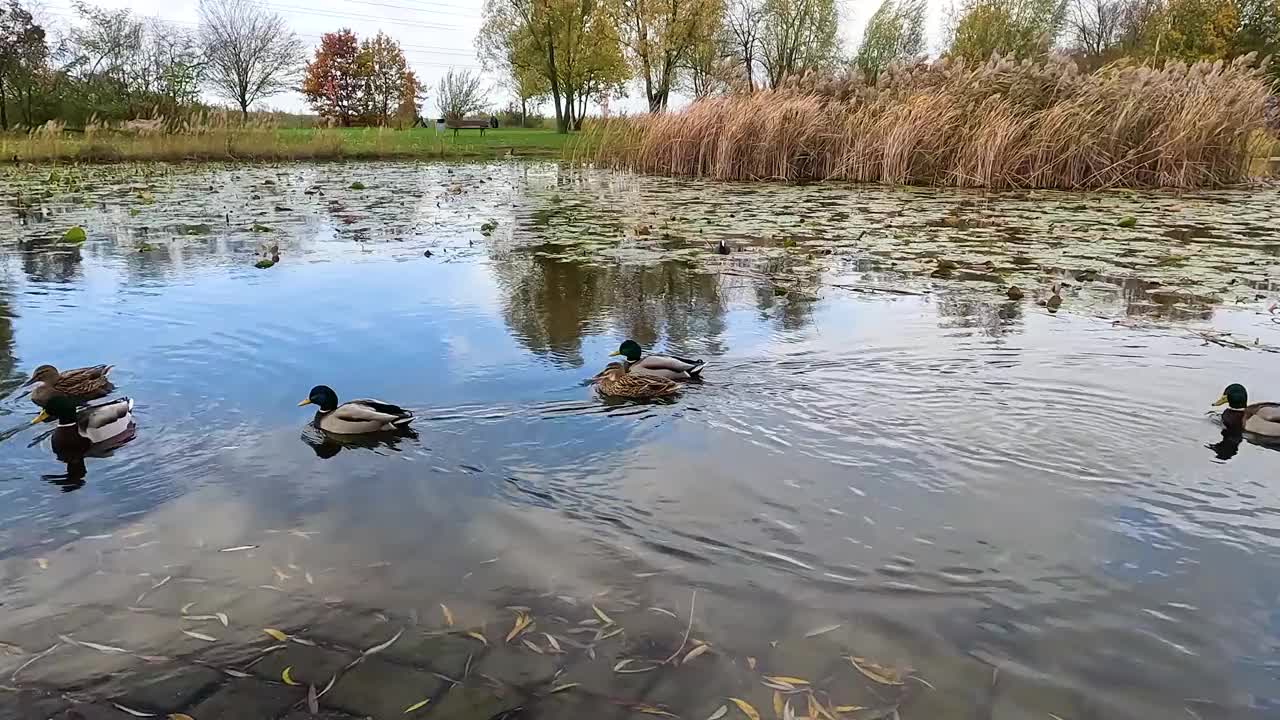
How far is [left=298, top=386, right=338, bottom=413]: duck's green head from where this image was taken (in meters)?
4.13

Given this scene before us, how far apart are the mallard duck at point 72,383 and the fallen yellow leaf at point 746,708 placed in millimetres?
3773

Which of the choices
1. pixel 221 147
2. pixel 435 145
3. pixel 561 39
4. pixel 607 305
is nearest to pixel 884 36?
pixel 561 39

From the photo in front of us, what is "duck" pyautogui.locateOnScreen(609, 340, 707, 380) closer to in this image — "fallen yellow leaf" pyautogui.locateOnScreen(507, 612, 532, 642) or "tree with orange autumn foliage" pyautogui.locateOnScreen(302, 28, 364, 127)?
"fallen yellow leaf" pyautogui.locateOnScreen(507, 612, 532, 642)

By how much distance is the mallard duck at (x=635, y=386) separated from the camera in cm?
448

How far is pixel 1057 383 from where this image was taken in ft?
15.3

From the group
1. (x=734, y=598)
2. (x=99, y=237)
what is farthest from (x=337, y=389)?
(x=99, y=237)

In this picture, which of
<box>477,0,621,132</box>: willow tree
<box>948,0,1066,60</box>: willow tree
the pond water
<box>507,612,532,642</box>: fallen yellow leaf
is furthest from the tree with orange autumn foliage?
<box>507,612,532,642</box>: fallen yellow leaf

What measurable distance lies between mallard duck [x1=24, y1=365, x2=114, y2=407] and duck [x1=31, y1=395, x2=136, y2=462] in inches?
14.5

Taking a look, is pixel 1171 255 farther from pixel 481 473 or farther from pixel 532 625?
pixel 532 625

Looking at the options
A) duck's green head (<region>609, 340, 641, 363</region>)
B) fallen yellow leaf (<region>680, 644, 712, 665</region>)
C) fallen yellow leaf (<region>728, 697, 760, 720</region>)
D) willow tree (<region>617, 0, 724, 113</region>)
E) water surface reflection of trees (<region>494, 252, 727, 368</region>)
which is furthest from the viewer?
willow tree (<region>617, 0, 724, 113</region>)

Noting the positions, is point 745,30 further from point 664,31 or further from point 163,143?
point 163,143

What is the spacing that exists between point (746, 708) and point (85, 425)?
3247 millimetres

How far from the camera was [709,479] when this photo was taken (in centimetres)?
355

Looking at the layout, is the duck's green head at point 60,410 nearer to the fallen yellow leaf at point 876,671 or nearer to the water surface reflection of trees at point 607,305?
the water surface reflection of trees at point 607,305
